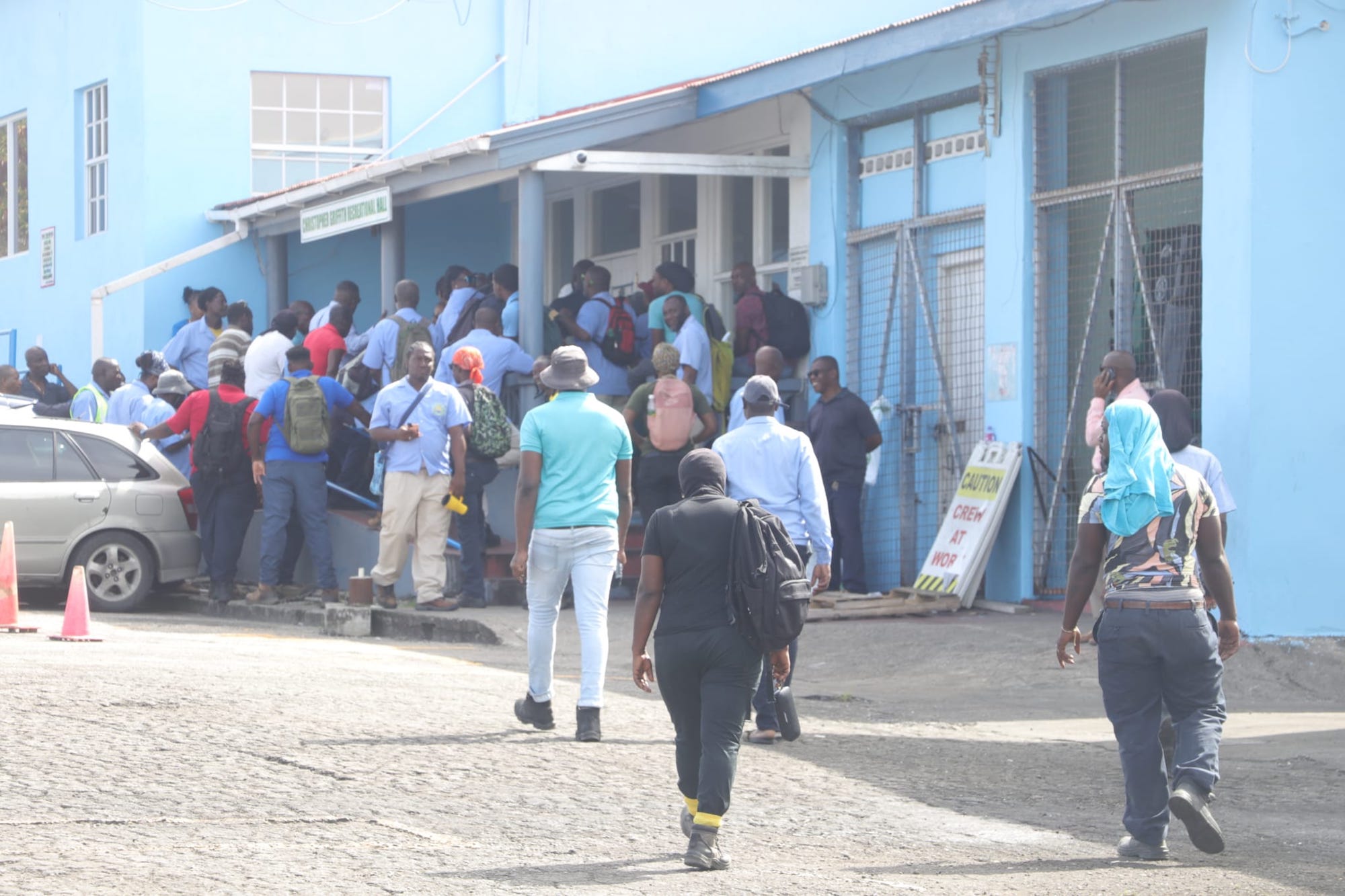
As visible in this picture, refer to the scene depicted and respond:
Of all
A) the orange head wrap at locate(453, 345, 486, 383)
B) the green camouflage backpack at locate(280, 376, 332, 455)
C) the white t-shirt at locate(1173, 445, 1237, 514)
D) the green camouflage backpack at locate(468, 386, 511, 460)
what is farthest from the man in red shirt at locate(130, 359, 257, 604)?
the white t-shirt at locate(1173, 445, 1237, 514)

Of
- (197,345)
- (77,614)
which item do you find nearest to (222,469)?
(77,614)

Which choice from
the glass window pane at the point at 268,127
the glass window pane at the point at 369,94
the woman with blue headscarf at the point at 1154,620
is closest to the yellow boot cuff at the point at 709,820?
the woman with blue headscarf at the point at 1154,620

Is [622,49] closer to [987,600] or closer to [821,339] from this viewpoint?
[821,339]

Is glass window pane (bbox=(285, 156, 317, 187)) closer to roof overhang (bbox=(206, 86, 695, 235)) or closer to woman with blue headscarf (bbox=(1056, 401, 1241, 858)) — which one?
roof overhang (bbox=(206, 86, 695, 235))

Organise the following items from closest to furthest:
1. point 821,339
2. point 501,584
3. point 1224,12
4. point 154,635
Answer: point 1224,12, point 154,635, point 501,584, point 821,339

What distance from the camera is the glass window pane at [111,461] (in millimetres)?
14836

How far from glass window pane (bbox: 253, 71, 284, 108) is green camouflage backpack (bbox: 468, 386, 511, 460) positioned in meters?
9.29

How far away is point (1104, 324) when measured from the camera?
41.8 ft

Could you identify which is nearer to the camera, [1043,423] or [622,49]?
[1043,423]

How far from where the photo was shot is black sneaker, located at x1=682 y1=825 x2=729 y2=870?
5824 mm

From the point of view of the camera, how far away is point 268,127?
71.7 ft

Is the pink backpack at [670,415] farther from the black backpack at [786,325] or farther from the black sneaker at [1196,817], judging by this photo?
the black sneaker at [1196,817]

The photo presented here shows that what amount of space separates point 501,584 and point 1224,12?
6.68 metres

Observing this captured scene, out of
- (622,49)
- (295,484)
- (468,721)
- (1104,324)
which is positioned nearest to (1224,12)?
(1104,324)
